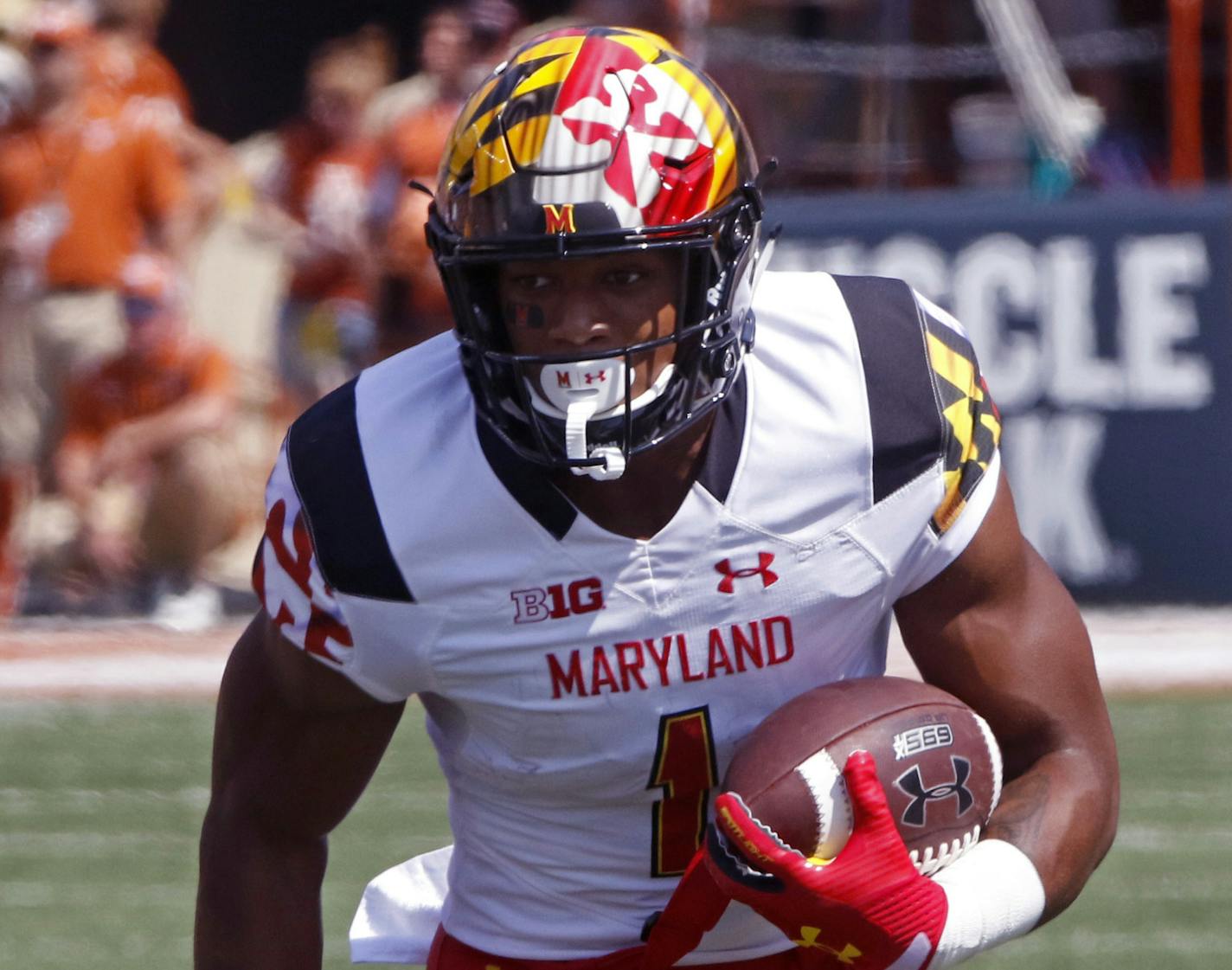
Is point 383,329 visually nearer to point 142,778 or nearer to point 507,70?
point 142,778

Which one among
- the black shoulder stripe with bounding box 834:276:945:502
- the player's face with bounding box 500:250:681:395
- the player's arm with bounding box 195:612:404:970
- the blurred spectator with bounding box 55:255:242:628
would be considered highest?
the player's face with bounding box 500:250:681:395

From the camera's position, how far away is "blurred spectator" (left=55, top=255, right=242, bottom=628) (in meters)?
7.39

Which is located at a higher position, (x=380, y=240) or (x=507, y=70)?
(x=507, y=70)

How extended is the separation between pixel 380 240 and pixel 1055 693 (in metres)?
5.30

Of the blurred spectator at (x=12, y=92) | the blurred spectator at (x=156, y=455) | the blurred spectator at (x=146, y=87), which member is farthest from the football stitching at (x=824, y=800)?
the blurred spectator at (x=12, y=92)

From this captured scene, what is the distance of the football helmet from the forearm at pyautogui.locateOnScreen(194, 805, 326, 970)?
1.87ft

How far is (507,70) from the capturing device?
90.0 inches

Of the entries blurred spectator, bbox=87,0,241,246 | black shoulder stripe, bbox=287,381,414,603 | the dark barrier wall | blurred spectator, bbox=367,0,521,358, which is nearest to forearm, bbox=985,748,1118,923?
black shoulder stripe, bbox=287,381,414,603

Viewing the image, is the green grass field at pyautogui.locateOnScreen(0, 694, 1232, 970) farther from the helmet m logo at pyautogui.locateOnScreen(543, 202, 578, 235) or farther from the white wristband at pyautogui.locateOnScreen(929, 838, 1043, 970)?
the helmet m logo at pyautogui.locateOnScreen(543, 202, 578, 235)

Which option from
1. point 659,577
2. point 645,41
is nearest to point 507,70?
point 645,41

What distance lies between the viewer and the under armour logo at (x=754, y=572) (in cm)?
221

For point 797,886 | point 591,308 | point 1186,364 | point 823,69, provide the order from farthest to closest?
point 823,69
point 1186,364
point 591,308
point 797,886

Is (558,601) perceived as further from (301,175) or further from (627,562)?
(301,175)

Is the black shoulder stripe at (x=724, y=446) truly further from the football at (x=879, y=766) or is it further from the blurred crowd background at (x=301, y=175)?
the blurred crowd background at (x=301, y=175)
